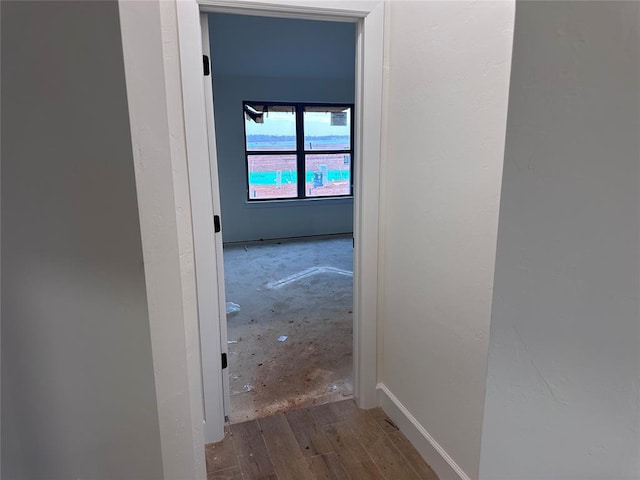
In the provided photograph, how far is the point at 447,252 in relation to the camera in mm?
1702

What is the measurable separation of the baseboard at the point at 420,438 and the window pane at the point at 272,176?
13.9ft

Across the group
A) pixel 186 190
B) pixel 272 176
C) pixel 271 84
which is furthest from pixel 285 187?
pixel 186 190

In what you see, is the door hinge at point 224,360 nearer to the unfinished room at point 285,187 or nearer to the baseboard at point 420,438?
the unfinished room at point 285,187

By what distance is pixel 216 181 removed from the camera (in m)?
1.96

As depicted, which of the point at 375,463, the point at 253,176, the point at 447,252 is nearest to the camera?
the point at 447,252

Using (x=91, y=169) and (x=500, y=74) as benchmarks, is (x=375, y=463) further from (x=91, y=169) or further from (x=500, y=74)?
(x=91, y=169)

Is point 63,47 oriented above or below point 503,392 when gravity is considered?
above

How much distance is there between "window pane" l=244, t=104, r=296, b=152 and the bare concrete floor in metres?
1.53

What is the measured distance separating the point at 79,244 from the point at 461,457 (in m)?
1.68

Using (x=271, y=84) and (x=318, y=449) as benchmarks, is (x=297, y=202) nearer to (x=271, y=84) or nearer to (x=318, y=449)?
(x=271, y=84)

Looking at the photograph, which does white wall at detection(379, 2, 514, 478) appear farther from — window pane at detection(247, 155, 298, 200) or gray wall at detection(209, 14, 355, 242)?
window pane at detection(247, 155, 298, 200)

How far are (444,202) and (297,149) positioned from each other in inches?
182

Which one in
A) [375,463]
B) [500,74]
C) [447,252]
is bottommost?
[375,463]

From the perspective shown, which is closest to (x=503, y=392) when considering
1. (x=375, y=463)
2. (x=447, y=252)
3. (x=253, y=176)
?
(x=447, y=252)
